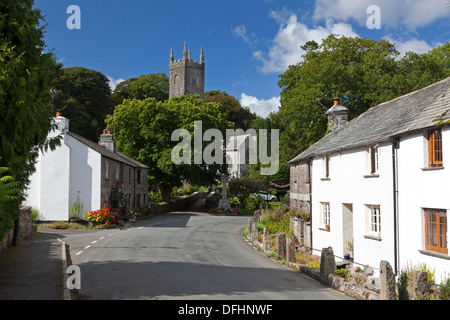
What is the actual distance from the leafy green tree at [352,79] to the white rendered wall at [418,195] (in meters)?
22.6

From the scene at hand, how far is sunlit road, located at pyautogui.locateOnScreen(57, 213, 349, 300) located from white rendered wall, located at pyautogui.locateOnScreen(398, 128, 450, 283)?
3.34 m

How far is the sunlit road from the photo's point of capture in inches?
404

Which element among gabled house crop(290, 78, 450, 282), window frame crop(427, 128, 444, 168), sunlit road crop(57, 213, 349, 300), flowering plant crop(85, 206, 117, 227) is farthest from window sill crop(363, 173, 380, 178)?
flowering plant crop(85, 206, 117, 227)

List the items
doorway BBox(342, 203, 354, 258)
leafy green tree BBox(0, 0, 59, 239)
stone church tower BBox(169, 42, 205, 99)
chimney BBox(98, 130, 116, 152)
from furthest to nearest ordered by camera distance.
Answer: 1. stone church tower BBox(169, 42, 205, 99)
2. chimney BBox(98, 130, 116, 152)
3. doorway BBox(342, 203, 354, 258)
4. leafy green tree BBox(0, 0, 59, 239)

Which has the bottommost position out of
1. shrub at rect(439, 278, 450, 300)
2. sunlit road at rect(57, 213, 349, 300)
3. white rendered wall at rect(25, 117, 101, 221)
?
sunlit road at rect(57, 213, 349, 300)

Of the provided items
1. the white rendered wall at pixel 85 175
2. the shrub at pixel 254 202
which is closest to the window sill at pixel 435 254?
the white rendered wall at pixel 85 175

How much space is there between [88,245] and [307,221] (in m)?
11.8

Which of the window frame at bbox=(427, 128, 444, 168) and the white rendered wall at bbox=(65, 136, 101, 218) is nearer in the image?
the window frame at bbox=(427, 128, 444, 168)

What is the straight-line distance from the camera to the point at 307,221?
2298cm

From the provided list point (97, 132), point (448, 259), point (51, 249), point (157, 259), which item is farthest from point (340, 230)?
point (97, 132)

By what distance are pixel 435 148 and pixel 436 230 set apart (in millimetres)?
2588

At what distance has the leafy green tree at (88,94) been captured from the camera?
176 feet

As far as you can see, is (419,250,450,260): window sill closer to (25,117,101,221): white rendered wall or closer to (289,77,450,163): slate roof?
(289,77,450,163): slate roof
